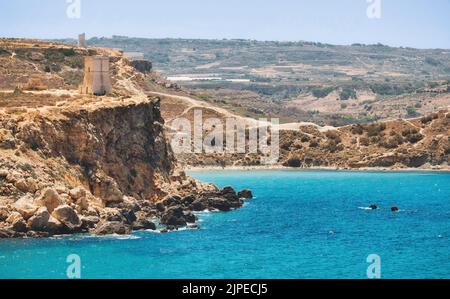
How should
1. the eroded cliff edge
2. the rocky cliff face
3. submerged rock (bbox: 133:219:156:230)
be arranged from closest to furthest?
1. the eroded cliff edge
2. the rocky cliff face
3. submerged rock (bbox: 133:219:156:230)

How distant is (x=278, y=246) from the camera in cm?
5984

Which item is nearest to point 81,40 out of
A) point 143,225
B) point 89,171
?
point 89,171

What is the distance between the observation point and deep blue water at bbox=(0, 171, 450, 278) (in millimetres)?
51344

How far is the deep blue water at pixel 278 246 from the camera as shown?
2021 inches

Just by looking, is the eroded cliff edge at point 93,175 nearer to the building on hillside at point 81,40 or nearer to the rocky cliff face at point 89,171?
the rocky cliff face at point 89,171

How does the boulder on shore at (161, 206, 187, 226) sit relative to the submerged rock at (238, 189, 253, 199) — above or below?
above

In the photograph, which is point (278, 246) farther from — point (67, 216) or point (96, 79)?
point (96, 79)

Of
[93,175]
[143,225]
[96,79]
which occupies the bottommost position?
[143,225]

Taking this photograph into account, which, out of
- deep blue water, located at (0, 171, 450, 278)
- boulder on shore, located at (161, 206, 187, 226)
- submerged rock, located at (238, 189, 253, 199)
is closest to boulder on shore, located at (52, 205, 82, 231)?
deep blue water, located at (0, 171, 450, 278)

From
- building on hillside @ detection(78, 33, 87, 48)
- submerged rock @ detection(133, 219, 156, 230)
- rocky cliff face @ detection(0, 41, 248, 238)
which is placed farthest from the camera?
building on hillside @ detection(78, 33, 87, 48)

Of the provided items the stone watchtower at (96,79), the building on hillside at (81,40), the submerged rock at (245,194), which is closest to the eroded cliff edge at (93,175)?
the submerged rock at (245,194)

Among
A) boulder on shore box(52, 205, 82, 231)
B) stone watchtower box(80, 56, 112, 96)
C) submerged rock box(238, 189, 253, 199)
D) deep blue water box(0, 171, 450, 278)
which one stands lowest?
submerged rock box(238, 189, 253, 199)

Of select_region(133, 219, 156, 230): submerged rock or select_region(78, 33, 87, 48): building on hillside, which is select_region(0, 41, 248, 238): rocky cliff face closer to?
select_region(133, 219, 156, 230): submerged rock

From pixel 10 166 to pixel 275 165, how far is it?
63.7 metres
